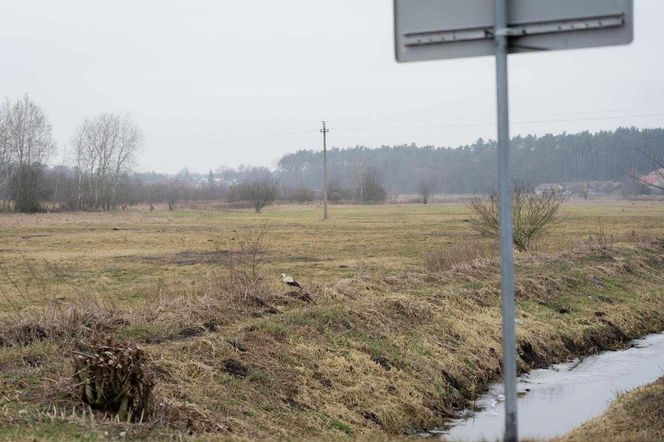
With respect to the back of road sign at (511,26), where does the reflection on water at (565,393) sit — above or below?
below

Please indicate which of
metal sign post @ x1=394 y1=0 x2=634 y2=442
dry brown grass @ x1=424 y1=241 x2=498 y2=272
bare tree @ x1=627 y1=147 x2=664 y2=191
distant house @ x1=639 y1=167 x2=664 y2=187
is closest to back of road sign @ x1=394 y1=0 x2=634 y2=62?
metal sign post @ x1=394 y1=0 x2=634 y2=442

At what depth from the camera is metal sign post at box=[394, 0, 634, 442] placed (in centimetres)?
461

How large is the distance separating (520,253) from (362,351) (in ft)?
49.4

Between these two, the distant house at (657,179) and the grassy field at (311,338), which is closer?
the grassy field at (311,338)

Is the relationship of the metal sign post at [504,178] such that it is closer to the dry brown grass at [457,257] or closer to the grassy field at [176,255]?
the grassy field at [176,255]

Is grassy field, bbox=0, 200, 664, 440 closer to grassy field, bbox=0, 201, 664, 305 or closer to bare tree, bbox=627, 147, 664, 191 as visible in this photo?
grassy field, bbox=0, 201, 664, 305

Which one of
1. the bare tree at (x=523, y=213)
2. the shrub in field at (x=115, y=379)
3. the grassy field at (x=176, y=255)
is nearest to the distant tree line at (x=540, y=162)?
the grassy field at (x=176, y=255)

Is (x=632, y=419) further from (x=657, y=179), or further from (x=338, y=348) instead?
(x=657, y=179)

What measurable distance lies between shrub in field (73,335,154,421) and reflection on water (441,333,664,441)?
15.1 ft

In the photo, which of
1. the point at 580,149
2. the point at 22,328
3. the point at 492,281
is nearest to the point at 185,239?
the point at 492,281

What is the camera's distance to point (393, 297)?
16.2m

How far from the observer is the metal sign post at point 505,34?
15.1 feet

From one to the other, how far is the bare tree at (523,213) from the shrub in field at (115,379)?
21.8 metres

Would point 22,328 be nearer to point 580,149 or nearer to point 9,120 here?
point 9,120
